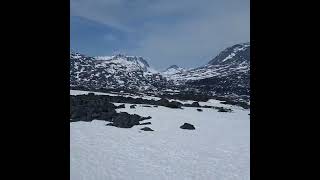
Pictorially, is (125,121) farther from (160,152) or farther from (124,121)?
(160,152)

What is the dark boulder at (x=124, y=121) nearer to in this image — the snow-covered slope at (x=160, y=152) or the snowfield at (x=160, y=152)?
the snowfield at (x=160, y=152)

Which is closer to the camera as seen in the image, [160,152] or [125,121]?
[160,152]

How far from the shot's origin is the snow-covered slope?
13578mm

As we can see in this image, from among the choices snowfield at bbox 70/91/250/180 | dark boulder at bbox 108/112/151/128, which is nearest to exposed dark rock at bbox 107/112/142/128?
dark boulder at bbox 108/112/151/128

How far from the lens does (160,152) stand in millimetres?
17688

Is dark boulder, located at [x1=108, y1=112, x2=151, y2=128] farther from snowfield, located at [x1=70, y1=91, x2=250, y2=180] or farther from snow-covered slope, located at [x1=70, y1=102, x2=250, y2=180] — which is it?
snow-covered slope, located at [x1=70, y1=102, x2=250, y2=180]

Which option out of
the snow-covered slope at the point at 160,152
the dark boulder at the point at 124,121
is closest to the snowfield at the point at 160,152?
the snow-covered slope at the point at 160,152

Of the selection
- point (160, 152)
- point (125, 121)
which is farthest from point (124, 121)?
point (160, 152)

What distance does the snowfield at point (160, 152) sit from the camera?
1355 cm

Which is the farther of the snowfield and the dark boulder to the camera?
the dark boulder
